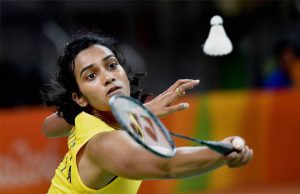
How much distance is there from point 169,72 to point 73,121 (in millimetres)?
7585

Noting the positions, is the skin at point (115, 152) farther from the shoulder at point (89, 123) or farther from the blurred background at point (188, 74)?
the blurred background at point (188, 74)

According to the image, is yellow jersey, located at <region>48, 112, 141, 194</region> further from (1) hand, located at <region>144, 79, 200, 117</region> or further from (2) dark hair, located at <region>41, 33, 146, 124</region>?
(1) hand, located at <region>144, 79, 200, 117</region>

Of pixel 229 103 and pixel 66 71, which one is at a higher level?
pixel 229 103

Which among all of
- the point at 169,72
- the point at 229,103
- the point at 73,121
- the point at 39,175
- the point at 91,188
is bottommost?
the point at 91,188

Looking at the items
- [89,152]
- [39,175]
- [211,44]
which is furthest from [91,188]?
[39,175]

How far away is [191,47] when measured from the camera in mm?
12453

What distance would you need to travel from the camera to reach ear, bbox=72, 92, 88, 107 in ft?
15.0

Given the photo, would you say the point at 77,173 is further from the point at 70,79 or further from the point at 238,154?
the point at 238,154

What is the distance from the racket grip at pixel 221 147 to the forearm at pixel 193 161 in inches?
1.7

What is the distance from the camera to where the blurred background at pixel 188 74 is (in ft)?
31.8

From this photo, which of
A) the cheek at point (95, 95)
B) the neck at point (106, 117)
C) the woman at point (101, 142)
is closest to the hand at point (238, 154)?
the woman at point (101, 142)

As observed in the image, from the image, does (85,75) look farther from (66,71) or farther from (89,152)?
(89,152)

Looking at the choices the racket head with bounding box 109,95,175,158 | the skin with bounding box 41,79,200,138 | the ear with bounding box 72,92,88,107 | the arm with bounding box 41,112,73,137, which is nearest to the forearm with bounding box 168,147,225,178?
the racket head with bounding box 109,95,175,158

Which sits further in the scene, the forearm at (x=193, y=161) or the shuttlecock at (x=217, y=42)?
the shuttlecock at (x=217, y=42)
